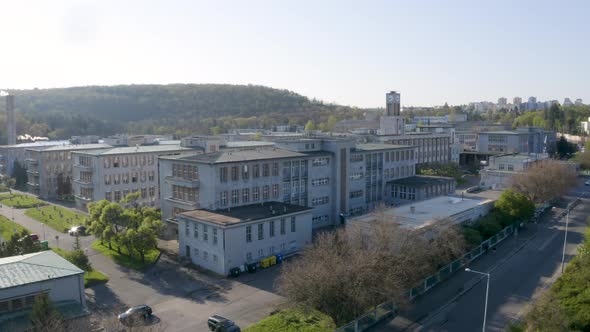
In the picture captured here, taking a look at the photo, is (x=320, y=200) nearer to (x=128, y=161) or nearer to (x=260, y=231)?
(x=260, y=231)

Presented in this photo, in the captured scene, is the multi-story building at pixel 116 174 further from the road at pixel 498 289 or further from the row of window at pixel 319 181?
the road at pixel 498 289

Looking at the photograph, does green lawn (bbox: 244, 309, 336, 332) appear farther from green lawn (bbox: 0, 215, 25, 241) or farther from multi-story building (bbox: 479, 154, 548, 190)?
multi-story building (bbox: 479, 154, 548, 190)

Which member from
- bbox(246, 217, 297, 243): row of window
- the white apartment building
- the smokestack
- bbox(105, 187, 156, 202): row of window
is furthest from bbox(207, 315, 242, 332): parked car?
Answer: the smokestack

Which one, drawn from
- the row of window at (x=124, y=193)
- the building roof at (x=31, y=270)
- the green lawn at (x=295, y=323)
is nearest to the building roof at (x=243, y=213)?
the green lawn at (x=295, y=323)

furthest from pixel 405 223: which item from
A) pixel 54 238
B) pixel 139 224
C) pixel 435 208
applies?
pixel 54 238

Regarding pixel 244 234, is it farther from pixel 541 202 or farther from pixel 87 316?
pixel 541 202

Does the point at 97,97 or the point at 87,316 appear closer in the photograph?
the point at 87,316
